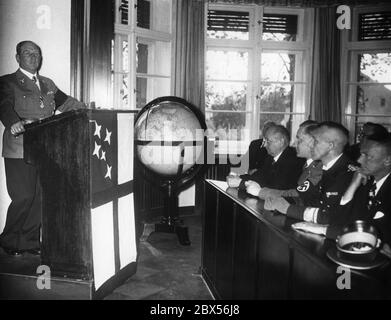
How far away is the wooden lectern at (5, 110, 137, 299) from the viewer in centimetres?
265

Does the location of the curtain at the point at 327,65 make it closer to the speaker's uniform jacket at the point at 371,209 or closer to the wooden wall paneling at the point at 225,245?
the wooden wall paneling at the point at 225,245

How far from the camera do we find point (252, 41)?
6160 millimetres

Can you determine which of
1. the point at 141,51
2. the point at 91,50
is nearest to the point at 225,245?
the point at 91,50

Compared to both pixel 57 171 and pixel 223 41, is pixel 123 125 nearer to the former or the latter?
pixel 57 171

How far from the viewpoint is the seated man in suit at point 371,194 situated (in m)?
2.05

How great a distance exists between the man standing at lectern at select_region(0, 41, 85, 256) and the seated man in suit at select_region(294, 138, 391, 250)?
2.44 meters

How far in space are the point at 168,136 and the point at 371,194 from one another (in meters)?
2.42

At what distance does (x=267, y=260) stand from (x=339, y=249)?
53 cm

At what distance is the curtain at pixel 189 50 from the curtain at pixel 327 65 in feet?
→ 5.63

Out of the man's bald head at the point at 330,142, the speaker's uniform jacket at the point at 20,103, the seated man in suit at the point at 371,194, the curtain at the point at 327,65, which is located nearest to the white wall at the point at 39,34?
the speaker's uniform jacket at the point at 20,103

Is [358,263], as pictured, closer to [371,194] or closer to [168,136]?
[371,194]

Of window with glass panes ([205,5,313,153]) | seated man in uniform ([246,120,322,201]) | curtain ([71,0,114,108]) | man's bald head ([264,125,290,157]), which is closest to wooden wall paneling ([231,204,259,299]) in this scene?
seated man in uniform ([246,120,322,201])

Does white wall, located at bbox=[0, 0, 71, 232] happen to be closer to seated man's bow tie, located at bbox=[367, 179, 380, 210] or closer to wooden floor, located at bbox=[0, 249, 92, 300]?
wooden floor, located at bbox=[0, 249, 92, 300]
